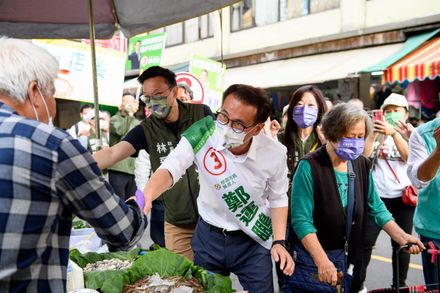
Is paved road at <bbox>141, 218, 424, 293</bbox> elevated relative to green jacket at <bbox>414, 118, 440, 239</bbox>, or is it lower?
lower

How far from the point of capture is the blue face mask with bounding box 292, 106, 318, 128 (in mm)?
4285

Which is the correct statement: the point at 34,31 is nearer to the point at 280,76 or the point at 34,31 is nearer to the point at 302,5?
the point at 280,76

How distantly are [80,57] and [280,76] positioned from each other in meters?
9.29

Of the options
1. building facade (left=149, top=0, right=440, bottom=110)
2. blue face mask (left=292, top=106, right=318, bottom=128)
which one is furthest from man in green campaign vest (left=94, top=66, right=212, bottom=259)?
building facade (left=149, top=0, right=440, bottom=110)

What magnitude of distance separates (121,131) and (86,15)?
2896 mm

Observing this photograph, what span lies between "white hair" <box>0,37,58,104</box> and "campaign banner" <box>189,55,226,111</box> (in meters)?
7.02

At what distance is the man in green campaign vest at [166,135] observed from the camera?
335 cm

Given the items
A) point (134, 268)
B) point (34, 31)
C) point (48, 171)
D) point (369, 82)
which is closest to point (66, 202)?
point (48, 171)

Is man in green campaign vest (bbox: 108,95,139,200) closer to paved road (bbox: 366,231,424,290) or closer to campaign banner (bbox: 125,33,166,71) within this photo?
paved road (bbox: 366,231,424,290)

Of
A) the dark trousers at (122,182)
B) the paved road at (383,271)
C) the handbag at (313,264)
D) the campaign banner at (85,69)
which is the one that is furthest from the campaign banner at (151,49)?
the handbag at (313,264)

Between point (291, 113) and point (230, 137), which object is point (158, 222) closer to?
point (291, 113)

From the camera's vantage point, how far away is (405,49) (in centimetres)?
1098

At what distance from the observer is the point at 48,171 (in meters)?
1.40

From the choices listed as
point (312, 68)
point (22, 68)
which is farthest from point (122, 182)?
point (312, 68)
